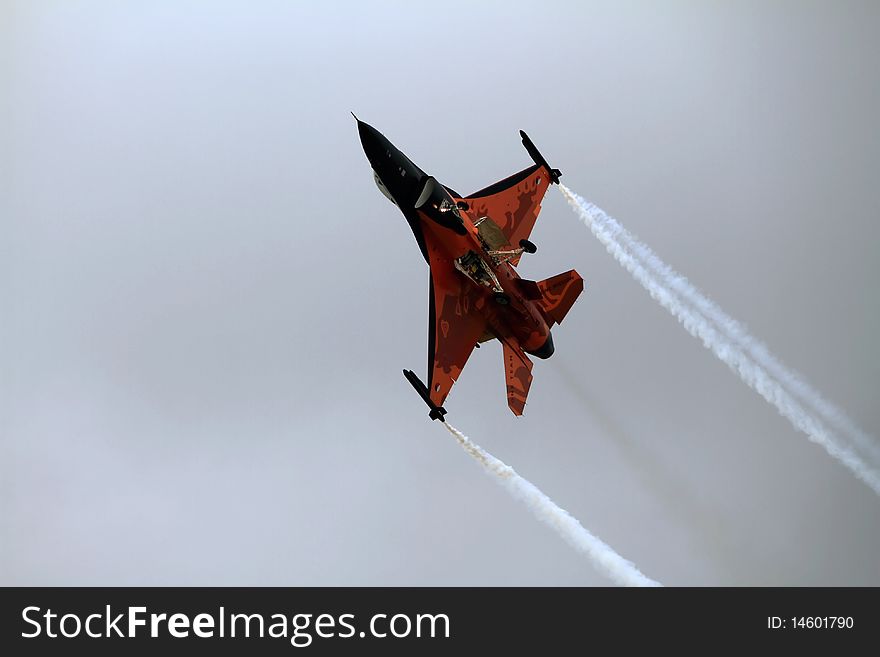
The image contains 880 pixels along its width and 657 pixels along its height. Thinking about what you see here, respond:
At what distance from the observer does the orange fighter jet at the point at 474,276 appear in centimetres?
3856

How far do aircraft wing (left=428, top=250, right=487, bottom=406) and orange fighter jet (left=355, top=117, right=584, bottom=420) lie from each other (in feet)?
0.12

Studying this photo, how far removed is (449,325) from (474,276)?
2.21 meters

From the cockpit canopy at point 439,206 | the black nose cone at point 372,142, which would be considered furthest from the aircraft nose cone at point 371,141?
the cockpit canopy at point 439,206

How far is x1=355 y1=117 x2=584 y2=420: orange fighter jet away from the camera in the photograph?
127 ft

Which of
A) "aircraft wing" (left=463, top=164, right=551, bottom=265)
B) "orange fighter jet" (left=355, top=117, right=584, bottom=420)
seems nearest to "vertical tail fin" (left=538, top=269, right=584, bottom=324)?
"orange fighter jet" (left=355, top=117, right=584, bottom=420)

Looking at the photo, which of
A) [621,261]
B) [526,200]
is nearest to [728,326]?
[621,261]

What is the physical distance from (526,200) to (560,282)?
144 inches

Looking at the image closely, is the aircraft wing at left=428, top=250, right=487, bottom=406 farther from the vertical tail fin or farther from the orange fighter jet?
the vertical tail fin

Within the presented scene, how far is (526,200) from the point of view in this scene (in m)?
43.5

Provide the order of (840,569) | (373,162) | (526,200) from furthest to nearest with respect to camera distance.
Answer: (840,569) < (526,200) < (373,162)

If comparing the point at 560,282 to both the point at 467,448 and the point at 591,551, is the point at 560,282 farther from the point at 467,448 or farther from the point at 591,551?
the point at 591,551

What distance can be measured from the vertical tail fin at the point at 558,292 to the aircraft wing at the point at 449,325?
10.2 feet

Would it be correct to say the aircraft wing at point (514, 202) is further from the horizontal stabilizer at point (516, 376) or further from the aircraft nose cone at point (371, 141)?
the aircraft nose cone at point (371, 141)

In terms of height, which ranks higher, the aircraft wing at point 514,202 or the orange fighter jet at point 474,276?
the aircraft wing at point 514,202
